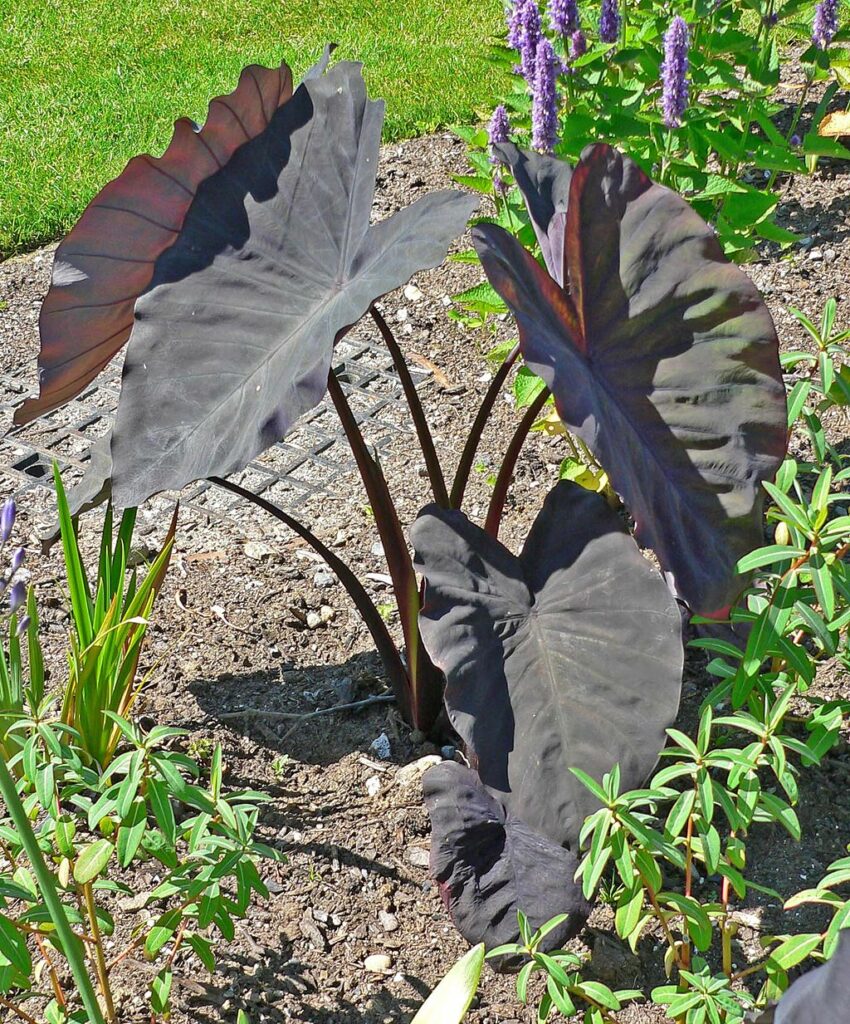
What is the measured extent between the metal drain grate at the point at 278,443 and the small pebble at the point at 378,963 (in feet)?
4.23

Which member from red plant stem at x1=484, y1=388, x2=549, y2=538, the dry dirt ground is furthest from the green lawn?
red plant stem at x1=484, y1=388, x2=549, y2=538

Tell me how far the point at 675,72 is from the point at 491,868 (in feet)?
5.39

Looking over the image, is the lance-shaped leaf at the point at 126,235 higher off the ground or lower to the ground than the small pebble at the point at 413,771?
higher

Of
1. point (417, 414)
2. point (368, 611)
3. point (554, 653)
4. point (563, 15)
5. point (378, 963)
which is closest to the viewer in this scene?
point (554, 653)

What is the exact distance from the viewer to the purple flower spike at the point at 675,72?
7.88ft

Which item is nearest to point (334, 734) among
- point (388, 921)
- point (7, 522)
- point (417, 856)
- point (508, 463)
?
point (417, 856)

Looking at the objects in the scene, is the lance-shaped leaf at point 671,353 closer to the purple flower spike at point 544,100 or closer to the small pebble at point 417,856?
the purple flower spike at point 544,100

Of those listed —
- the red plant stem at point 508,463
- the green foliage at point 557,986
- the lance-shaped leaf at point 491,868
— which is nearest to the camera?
the green foliage at point 557,986

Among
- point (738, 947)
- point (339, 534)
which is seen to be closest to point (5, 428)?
point (339, 534)

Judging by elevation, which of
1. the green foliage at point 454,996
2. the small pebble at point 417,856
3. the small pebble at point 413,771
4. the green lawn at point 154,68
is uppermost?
the green lawn at point 154,68

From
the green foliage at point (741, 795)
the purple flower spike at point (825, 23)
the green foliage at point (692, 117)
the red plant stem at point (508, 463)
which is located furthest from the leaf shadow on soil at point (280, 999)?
the purple flower spike at point (825, 23)

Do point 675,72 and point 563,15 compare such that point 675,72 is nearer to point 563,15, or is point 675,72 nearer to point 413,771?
point 563,15

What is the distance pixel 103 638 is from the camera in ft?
6.20

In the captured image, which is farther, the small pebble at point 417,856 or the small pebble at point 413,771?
the small pebble at point 413,771
